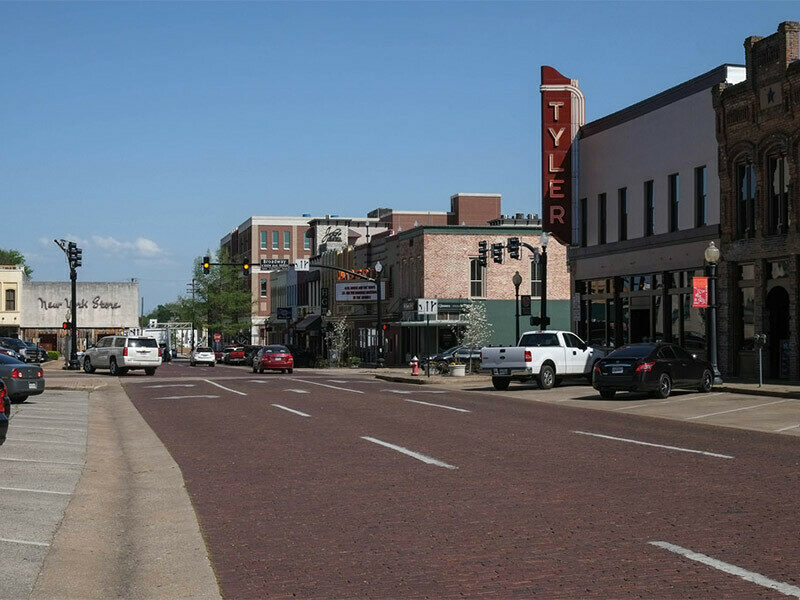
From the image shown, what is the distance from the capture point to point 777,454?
1481cm

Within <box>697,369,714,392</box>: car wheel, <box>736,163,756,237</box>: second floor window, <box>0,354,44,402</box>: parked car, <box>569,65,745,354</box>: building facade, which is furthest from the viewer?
<box>569,65,745,354</box>: building facade

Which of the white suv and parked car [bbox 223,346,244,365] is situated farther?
parked car [bbox 223,346,244,365]

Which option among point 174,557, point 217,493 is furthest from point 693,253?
point 174,557

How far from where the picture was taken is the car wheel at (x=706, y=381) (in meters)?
29.9

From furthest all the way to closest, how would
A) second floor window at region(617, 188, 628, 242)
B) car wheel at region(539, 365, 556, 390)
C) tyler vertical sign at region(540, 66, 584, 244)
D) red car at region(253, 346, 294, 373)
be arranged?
red car at region(253, 346, 294, 373) → tyler vertical sign at region(540, 66, 584, 244) → second floor window at region(617, 188, 628, 242) → car wheel at region(539, 365, 556, 390)

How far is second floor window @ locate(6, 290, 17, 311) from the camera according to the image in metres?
108

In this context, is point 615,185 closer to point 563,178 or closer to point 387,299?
point 563,178

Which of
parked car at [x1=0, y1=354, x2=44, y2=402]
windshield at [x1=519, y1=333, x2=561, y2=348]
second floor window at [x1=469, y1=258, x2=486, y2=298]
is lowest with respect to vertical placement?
parked car at [x1=0, y1=354, x2=44, y2=402]

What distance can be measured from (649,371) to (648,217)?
43.9 ft

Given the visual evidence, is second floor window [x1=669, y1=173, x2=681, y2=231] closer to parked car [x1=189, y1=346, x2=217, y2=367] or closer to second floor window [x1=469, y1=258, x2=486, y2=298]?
second floor window [x1=469, y1=258, x2=486, y2=298]

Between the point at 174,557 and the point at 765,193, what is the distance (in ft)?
94.7

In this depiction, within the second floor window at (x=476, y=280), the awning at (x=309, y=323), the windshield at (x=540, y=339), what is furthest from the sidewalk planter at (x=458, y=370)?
the awning at (x=309, y=323)

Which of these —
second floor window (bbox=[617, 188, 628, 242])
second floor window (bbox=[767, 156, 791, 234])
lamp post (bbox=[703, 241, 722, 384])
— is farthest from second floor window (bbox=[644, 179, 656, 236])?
lamp post (bbox=[703, 241, 722, 384])

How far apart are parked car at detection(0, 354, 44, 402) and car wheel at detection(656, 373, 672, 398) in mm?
16060
